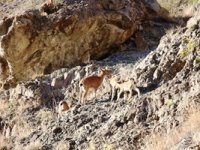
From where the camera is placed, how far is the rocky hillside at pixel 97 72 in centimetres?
1149

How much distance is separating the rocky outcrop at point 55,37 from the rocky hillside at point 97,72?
3 cm

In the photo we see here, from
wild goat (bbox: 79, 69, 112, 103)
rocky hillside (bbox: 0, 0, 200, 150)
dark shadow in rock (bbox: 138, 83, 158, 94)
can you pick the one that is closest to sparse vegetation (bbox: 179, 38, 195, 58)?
rocky hillside (bbox: 0, 0, 200, 150)

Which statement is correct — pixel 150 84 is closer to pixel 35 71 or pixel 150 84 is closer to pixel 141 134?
pixel 141 134

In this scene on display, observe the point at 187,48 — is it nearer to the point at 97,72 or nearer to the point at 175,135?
the point at 175,135

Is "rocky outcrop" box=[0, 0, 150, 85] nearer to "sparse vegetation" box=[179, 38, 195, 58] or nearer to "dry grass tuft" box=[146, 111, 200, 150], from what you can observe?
"sparse vegetation" box=[179, 38, 195, 58]

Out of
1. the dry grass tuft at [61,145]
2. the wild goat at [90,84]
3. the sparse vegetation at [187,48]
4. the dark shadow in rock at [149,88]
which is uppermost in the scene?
the sparse vegetation at [187,48]

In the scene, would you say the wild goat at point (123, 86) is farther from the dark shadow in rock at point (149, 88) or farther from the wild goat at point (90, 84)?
the wild goat at point (90, 84)

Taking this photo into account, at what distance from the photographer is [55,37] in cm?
2072

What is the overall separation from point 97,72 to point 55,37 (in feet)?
9.58

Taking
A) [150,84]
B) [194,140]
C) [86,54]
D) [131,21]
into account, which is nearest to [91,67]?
[86,54]

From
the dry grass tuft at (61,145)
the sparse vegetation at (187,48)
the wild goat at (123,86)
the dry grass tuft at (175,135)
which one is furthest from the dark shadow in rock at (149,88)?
the dry grass tuft at (175,135)

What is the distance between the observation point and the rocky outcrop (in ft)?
67.8

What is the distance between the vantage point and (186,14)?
24.1m

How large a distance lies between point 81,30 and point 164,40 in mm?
6203
